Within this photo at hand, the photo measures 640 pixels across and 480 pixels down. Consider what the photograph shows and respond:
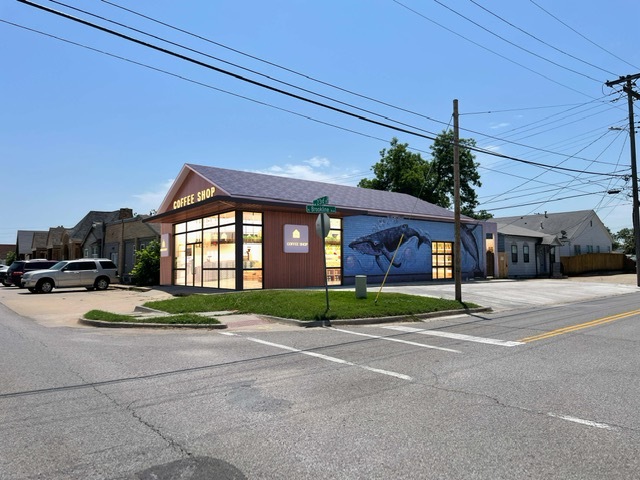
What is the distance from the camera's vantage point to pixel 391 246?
1062 inches

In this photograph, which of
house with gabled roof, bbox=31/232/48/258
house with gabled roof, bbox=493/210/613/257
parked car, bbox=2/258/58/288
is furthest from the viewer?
house with gabled roof, bbox=31/232/48/258

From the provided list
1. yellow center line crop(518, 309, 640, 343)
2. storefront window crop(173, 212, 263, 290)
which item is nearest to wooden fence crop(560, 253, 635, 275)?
yellow center line crop(518, 309, 640, 343)

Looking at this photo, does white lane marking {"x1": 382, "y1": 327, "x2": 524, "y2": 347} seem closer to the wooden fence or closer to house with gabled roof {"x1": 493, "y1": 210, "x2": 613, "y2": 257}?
the wooden fence

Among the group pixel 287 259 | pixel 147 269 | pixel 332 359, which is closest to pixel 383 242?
pixel 287 259

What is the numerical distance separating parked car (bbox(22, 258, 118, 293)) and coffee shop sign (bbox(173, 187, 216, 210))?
6171 mm

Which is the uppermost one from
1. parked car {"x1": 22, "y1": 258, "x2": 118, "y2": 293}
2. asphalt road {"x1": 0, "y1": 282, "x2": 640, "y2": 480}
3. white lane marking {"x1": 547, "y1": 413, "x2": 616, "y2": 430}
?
parked car {"x1": 22, "y1": 258, "x2": 118, "y2": 293}

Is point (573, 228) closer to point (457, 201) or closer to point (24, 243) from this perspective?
point (457, 201)

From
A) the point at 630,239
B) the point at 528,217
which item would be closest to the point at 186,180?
the point at 528,217

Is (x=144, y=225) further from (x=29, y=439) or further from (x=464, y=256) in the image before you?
(x=29, y=439)

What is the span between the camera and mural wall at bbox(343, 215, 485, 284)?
25.2 metres

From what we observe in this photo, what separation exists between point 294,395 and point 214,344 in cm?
412

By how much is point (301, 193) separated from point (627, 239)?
85.1 meters

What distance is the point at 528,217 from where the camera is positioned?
57.4 meters

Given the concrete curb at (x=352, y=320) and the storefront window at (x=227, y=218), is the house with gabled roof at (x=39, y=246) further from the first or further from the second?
the concrete curb at (x=352, y=320)
